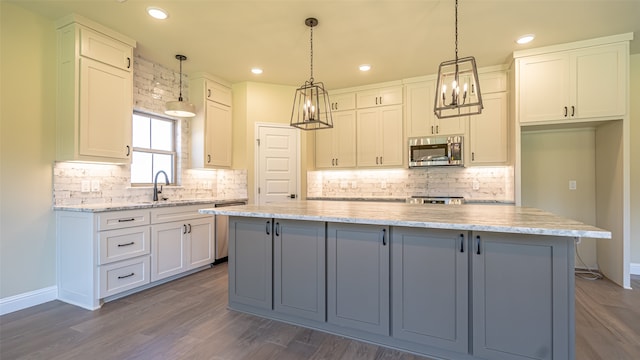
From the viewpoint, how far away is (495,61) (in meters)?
4.05

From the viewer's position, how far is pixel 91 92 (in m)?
3.02

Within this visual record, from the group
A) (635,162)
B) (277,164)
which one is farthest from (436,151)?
(277,164)

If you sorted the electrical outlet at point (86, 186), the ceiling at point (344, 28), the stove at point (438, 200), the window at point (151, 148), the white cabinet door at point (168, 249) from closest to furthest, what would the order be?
the ceiling at point (344, 28) → the electrical outlet at point (86, 186) → the white cabinet door at point (168, 249) → the window at point (151, 148) → the stove at point (438, 200)

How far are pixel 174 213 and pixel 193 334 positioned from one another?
5.39ft

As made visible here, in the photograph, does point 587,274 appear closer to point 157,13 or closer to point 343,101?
point 343,101

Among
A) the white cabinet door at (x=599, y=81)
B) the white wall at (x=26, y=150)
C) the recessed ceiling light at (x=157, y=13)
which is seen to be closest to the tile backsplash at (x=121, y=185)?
the white wall at (x=26, y=150)

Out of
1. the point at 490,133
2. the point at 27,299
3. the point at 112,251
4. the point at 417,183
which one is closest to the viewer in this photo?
the point at 27,299

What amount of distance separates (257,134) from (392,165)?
223 centimetres

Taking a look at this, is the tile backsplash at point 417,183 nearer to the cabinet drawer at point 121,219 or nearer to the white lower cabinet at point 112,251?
the white lower cabinet at point 112,251

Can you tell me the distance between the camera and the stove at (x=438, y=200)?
169 inches

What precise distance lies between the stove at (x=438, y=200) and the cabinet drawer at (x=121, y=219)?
3.47 metres

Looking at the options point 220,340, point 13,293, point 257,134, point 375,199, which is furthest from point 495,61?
point 13,293

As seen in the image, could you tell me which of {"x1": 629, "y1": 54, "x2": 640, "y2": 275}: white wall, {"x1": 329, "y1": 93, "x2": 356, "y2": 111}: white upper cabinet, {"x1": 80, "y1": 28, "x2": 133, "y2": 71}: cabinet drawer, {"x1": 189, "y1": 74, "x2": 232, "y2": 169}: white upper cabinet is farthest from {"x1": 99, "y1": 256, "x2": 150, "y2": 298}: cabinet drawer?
{"x1": 629, "y1": 54, "x2": 640, "y2": 275}: white wall

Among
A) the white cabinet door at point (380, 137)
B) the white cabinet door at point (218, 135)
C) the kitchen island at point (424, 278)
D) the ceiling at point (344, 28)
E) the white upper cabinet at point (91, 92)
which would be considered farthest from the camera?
the white cabinet door at point (380, 137)
